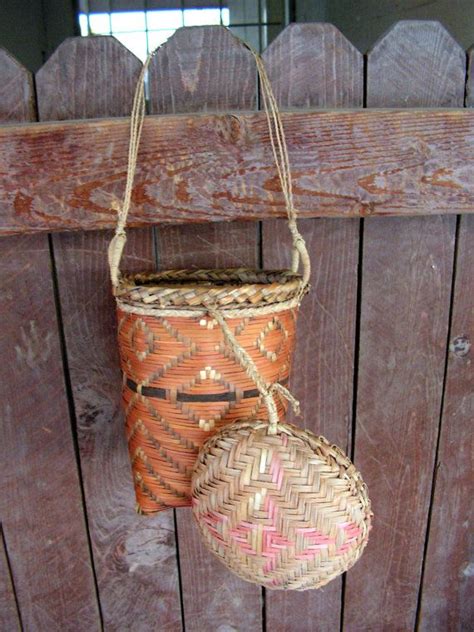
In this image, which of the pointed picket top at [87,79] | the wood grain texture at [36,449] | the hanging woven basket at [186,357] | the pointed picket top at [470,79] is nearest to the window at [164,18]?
the pointed picket top at [470,79]

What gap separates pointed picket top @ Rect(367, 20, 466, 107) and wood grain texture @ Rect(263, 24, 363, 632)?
0.11 ft

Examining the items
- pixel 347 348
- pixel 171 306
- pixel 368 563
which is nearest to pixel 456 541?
pixel 368 563

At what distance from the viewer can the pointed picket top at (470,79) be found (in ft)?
3.17

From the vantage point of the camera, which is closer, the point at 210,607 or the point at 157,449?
the point at 157,449

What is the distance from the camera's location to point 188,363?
787mm

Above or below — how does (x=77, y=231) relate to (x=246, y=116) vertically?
below

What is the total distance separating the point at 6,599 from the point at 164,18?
773cm

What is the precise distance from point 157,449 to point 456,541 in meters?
0.82

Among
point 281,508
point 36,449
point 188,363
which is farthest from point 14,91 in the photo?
point 281,508

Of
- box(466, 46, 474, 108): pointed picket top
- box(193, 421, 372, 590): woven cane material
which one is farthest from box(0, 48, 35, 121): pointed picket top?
box(466, 46, 474, 108): pointed picket top

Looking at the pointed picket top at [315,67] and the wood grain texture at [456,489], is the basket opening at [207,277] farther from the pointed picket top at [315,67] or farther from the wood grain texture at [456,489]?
the wood grain texture at [456,489]

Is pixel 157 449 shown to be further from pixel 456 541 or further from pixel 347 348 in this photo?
pixel 456 541

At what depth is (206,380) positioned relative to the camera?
0.79 m

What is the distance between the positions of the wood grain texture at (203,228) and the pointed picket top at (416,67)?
221 mm
